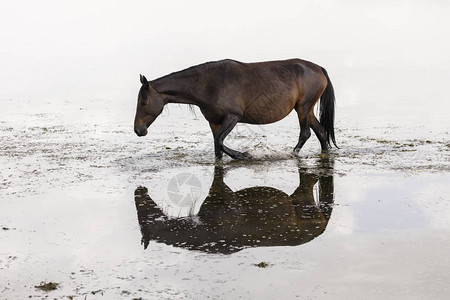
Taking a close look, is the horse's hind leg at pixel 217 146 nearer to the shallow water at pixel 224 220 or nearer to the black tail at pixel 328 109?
the shallow water at pixel 224 220

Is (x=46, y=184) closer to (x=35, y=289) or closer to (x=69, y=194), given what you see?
(x=69, y=194)

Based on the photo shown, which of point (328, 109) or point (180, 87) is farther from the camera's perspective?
point (328, 109)

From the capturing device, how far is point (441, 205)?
273 inches

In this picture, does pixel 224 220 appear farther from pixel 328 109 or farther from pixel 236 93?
pixel 328 109

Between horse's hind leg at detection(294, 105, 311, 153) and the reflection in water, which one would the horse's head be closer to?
the reflection in water

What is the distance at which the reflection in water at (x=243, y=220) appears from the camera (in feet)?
19.0

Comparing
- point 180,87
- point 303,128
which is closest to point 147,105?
point 180,87

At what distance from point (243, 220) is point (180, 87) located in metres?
3.78

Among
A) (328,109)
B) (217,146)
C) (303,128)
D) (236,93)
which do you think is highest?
(236,93)

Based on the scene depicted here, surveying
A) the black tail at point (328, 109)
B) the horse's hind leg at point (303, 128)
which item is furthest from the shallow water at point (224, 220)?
the black tail at point (328, 109)

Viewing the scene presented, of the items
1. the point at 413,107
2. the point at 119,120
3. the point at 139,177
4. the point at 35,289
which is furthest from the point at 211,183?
the point at 413,107

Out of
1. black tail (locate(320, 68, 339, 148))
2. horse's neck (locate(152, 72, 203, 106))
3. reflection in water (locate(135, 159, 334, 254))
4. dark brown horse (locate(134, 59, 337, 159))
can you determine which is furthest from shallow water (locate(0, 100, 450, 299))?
horse's neck (locate(152, 72, 203, 106))

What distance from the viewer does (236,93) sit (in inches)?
390

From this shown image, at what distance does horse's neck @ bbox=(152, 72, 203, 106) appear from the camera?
9.70m
